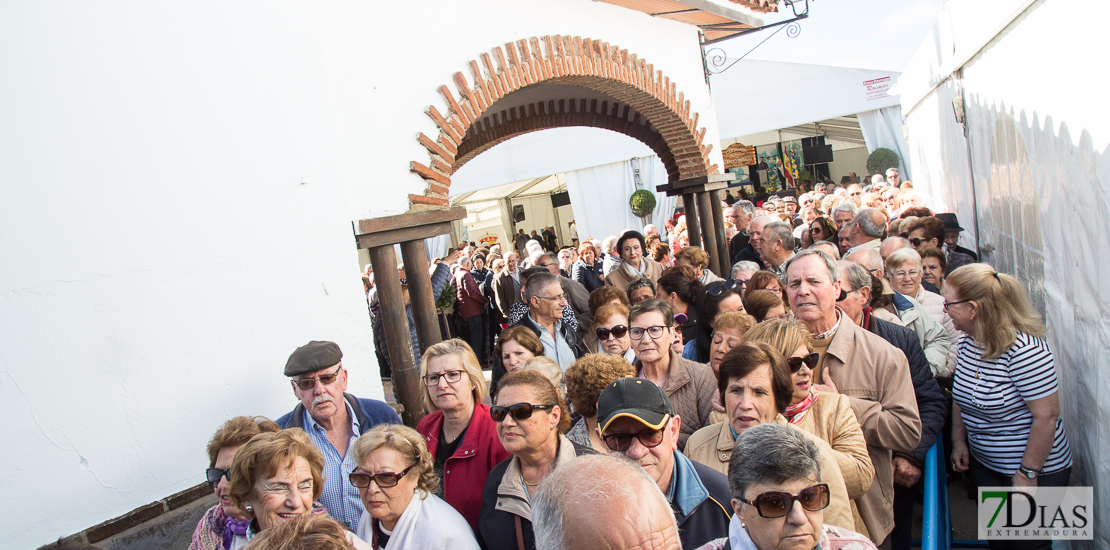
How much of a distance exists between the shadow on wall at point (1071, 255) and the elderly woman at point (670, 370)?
5.55 ft

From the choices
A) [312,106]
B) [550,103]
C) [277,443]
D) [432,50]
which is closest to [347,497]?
[277,443]

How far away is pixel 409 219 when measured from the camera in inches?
183

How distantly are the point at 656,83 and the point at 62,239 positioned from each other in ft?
18.3

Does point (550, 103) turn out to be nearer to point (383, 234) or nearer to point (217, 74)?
point (383, 234)

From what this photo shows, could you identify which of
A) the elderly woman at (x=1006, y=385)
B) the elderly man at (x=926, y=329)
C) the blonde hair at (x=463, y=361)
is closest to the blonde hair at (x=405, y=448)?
the blonde hair at (x=463, y=361)

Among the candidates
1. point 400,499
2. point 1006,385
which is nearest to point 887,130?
point 1006,385

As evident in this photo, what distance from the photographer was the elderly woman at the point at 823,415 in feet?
7.64

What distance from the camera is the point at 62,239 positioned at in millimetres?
3252

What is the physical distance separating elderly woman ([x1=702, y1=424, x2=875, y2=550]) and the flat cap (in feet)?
6.95

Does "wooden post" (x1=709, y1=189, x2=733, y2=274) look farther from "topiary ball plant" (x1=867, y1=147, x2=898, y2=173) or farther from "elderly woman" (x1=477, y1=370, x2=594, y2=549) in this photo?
"topiary ball plant" (x1=867, y1=147, x2=898, y2=173)

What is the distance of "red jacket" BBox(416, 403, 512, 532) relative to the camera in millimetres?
2664

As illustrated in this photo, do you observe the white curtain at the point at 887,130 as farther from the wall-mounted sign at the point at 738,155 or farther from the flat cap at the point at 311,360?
the flat cap at the point at 311,360

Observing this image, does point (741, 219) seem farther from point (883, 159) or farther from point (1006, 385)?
point (883, 159)

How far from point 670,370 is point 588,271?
4.47m
